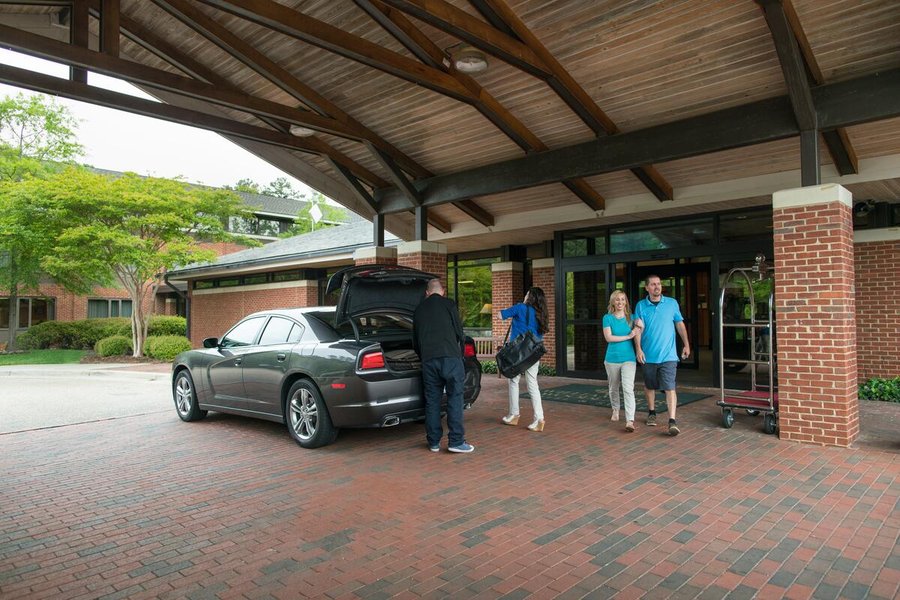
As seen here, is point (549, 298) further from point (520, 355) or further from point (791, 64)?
point (791, 64)

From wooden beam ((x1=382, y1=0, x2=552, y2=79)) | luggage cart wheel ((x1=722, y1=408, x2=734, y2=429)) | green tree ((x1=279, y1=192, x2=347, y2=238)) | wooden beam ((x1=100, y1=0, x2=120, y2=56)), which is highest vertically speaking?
green tree ((x1=279, y1=192, x2=347, y2=238))

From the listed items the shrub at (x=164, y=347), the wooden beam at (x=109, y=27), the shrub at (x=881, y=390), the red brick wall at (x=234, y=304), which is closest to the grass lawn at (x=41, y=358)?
the shrub at (x=164, y=347)

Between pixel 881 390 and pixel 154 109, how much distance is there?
10.7 meters

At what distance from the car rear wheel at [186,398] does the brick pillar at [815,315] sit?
7096mm

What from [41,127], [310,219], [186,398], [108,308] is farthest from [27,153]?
[186,398]

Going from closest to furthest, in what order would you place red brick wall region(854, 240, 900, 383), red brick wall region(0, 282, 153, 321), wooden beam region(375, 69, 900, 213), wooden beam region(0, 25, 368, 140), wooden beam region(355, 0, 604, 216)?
wooden beam region(0, 25, 368, 140)
wooden beam region(375, 69, 900, 213)
wooden beam region(355, 0, 604, 216)
red brick wall region(854, 240, 900, 383)
red brick wall region(0, 282, 153, 321)

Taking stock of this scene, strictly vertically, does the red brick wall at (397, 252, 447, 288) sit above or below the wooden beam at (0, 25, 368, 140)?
below

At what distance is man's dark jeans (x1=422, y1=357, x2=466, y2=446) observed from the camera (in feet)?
18.7

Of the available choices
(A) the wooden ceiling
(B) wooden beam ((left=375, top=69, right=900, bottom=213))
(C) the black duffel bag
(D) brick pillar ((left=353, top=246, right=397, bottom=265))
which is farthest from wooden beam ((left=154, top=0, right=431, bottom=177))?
(C) the black duffel bag

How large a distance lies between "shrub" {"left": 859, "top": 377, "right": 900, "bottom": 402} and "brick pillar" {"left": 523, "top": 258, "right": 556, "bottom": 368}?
5.82m

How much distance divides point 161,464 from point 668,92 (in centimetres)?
676

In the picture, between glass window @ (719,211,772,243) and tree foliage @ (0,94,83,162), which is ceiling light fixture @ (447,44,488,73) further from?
tree foliage @ (0,94,83,162)

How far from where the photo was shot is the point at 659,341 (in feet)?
21.3

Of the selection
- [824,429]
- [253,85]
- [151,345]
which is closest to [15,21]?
[253,85]
